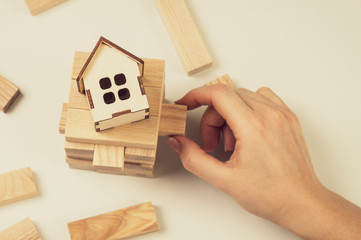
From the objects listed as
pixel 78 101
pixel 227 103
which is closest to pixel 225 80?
pixel 227 103

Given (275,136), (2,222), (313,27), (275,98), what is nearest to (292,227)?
(275,136)

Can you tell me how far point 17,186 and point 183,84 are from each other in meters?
0.55

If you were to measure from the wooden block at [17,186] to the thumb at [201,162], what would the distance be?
0.40 metres

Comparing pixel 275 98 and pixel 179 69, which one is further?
pixel 179 69

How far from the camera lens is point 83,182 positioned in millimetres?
1216

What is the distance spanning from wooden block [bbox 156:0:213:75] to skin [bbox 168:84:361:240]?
174 millimetres

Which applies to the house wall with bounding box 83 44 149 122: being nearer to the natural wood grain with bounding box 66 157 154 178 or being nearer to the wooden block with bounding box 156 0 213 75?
the natural wood grain with bounding box 66 157 154 178

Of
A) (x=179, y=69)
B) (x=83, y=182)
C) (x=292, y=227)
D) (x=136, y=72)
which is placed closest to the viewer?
(x=136, y=72)

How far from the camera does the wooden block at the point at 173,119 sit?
1.12 meters

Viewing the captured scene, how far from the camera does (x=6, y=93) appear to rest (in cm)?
123

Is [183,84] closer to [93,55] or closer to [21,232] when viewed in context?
[93,55]

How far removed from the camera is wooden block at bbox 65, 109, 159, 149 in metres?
1.01

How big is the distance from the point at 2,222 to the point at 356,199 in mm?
995

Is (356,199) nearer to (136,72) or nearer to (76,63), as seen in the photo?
(136,72)
